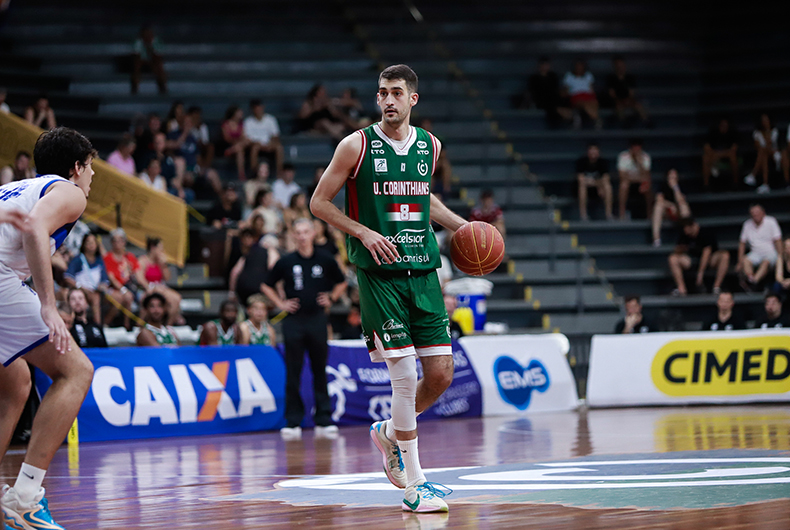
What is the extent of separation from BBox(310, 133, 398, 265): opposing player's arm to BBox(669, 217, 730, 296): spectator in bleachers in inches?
551

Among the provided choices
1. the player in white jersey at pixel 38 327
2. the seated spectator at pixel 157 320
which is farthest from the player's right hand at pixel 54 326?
the seated spectator at pixel 157 320

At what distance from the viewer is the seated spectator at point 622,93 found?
22.0 meters

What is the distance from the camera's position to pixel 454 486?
6.15 meters

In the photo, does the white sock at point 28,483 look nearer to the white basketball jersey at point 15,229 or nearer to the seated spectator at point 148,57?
the white basketball jersey at point 15,229

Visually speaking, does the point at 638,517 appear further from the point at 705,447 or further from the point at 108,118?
the point at 108,118

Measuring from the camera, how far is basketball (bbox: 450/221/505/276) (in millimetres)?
5777

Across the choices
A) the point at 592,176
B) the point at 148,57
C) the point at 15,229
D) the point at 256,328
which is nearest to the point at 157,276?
the point at 256,328

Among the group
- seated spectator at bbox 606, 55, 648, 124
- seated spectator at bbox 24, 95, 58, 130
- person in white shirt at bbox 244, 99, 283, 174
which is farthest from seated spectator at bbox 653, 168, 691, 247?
seated spectator at bbox 24, 95, 58, 130

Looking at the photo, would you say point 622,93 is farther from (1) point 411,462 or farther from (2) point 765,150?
(1) point 411,462

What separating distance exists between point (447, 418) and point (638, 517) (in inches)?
355

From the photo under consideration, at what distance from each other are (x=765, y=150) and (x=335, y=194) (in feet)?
54.3

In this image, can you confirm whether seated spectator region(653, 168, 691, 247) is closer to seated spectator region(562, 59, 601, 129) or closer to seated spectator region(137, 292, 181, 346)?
seated spectator region(562, 59, 601, 129)

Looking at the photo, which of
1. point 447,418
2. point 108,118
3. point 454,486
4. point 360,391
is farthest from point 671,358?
point 108,118

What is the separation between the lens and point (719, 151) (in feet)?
67.9
